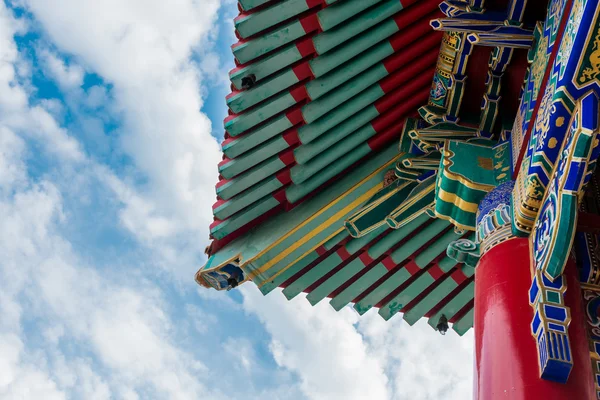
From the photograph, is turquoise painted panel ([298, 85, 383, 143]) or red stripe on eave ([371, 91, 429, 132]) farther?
red stripe on eave ([371, 91, 429, 132])

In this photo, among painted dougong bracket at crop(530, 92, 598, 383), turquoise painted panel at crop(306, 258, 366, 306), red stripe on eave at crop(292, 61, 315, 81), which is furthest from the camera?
turquoise painted panel at crop(306, 258, 366, 306)

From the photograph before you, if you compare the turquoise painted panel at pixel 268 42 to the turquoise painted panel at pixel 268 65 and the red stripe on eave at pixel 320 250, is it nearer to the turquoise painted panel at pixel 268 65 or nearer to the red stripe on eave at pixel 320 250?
the turquoise painted panel at pixel 268 65

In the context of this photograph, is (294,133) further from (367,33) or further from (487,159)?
(487,159)

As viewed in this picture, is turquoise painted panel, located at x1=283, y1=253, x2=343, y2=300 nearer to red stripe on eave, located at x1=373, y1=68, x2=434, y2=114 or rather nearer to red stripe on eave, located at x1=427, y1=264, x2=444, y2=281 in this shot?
red stripe on eave, located at x1=427, y1=264, x2=444, y2=281

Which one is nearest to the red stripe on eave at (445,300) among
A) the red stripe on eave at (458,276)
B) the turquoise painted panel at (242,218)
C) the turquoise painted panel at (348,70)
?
the red stripe on eave at (458,276)

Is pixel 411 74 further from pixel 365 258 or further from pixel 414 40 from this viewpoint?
pixel 365 258

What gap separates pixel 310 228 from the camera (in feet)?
21.8

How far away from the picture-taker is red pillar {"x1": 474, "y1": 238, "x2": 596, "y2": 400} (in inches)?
144

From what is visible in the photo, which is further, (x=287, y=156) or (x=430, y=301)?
(x=430, y=301)

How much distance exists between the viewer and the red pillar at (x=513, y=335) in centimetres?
365

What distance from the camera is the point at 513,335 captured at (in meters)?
3.89

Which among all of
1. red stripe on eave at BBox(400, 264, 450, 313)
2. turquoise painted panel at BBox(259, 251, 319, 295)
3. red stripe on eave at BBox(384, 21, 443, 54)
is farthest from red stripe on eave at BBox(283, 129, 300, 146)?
red stripe on eave at BBox(400, 264, 450, 313)

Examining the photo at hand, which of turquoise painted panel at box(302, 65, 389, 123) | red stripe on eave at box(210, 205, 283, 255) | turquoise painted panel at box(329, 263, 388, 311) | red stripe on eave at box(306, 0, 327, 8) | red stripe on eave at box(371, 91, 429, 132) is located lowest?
turquoise painted panel at box(329, 263, 388, 311)

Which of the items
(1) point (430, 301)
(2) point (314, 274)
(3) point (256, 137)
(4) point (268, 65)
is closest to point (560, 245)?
(4) point (268, 65)
